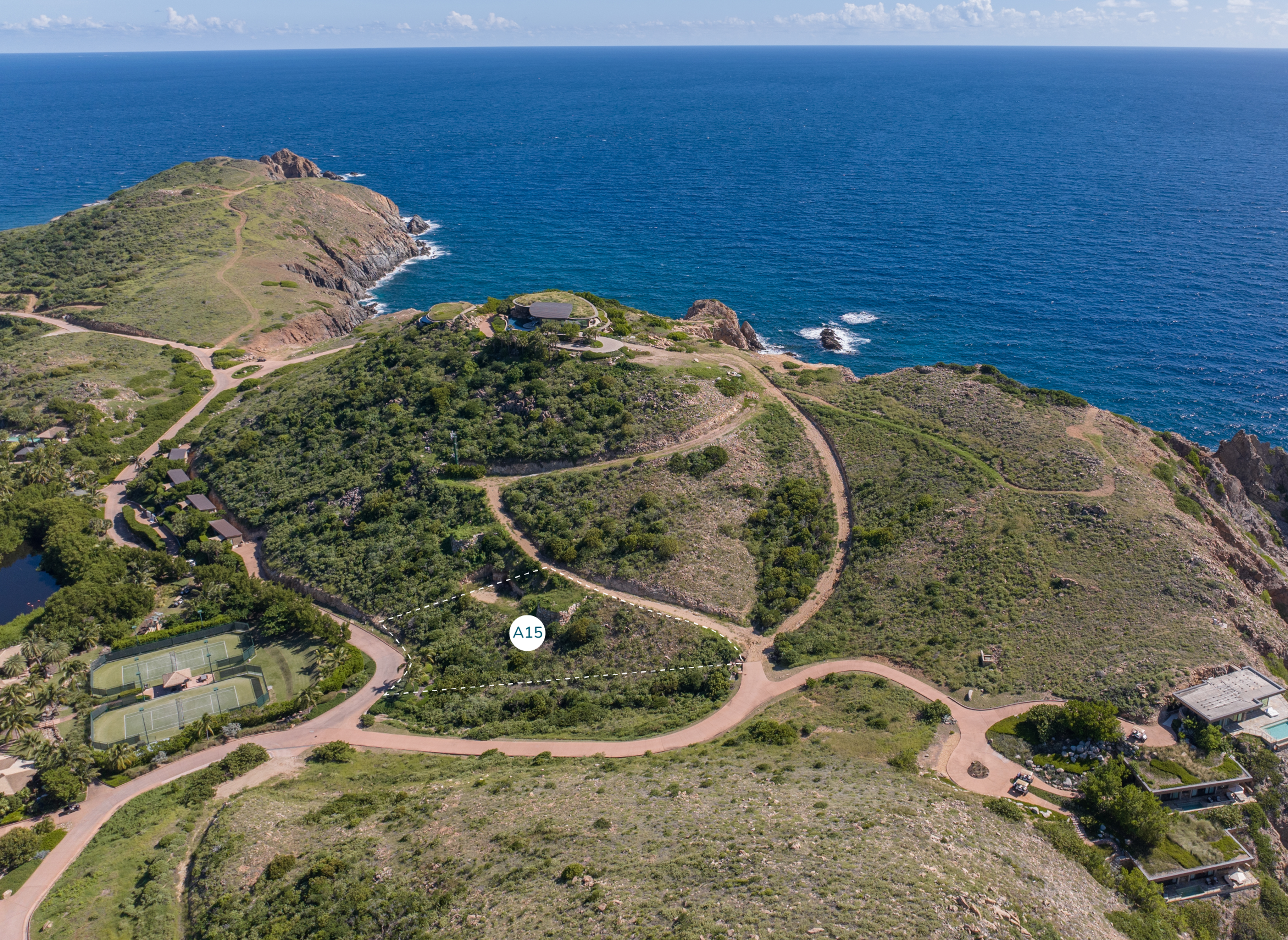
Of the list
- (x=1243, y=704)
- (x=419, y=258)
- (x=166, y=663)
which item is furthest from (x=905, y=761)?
(x=419, y=258)

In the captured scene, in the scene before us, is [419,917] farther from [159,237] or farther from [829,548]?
[159,237]

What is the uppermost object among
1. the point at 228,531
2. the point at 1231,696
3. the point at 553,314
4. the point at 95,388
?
the point at 553,314

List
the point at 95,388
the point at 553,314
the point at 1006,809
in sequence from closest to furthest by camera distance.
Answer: the point at 1006,809, the point at 553,314, the point at 95,388

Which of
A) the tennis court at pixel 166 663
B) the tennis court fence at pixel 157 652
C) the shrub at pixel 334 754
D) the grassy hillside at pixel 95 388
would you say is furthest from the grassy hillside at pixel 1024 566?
the grassy hillside at pixel 95 388

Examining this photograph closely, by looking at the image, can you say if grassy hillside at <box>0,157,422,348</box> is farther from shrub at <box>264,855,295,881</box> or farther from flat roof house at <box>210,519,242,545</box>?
shrub at <box>264,855,295,881</box>

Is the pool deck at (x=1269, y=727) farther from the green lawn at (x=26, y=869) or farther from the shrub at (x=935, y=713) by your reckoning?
the green lawn at (x=26, y=869)

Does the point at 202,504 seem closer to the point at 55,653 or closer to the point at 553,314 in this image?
the point at 55,653
